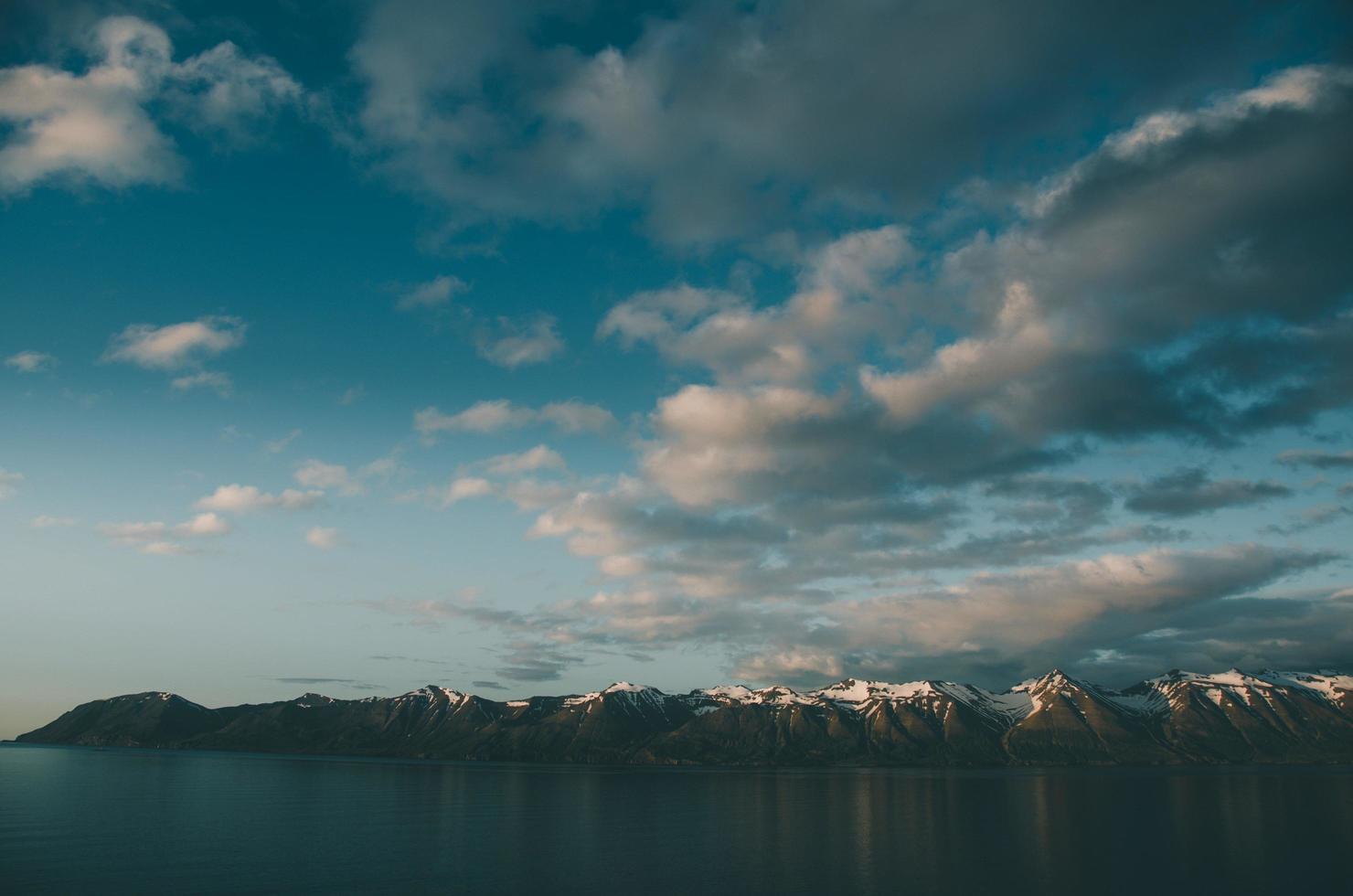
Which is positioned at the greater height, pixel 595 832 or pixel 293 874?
pixel 293 874

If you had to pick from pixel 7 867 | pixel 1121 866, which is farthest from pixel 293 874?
pixel 1121 866

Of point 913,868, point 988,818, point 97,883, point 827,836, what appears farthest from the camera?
point 988,818

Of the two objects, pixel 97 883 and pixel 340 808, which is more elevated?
pixel 97 883

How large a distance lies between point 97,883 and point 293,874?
832 inches

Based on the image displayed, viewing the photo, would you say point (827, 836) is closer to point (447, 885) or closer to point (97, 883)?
point (447, 885)

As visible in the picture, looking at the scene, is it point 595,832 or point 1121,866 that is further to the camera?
point 595,832

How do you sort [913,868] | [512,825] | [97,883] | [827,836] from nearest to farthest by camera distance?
1. [97,883]
2. [913,868]
3. [827,836]
4. [512,825]

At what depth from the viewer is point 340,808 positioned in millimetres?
185625

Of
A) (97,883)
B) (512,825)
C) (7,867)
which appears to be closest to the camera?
(97,883)

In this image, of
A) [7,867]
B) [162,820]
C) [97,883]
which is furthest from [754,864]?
[162,820]

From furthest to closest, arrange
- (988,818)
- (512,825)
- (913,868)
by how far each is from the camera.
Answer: (988,818) < (512,825) < (913,868)

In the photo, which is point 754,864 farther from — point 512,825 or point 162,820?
point 162,820

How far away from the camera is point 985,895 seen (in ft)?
305

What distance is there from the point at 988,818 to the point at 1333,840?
65320 millimetres
